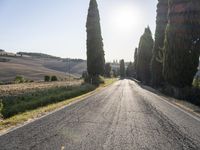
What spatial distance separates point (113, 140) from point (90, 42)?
135ft

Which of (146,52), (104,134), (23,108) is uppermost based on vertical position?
(146,52)

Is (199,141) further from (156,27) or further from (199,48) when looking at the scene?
(156,27)

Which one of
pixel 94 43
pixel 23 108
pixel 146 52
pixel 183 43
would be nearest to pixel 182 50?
pixel 183 43

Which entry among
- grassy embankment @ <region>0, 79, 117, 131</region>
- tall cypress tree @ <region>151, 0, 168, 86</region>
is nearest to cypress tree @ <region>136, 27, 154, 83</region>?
tall cypress tree @ <region>151, 0, 168, 86</region>

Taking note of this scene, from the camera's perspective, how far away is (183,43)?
26.6 meters

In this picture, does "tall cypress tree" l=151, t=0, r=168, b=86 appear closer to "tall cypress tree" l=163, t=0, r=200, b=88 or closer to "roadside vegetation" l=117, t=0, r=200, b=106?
"roadside vegetation" l=117, t=0, r=200, b=106

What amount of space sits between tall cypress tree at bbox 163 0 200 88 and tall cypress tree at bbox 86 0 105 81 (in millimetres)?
21056

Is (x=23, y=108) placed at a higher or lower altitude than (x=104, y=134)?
lower

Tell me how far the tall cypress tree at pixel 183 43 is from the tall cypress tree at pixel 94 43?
69.1ft

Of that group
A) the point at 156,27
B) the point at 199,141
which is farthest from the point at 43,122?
the point at 156,27

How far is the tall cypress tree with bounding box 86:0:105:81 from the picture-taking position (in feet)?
159

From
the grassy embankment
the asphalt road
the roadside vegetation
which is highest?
the roadside vegetation

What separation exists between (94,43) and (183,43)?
2362 centimetres

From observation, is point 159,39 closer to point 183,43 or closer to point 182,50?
point 183,43
